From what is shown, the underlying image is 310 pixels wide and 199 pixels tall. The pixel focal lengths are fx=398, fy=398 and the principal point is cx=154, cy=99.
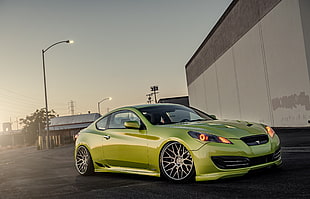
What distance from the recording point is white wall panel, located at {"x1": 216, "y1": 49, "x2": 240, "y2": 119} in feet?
97.3

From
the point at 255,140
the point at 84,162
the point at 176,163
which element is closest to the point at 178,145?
the point at 176,163

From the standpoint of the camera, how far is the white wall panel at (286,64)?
56.3 feet

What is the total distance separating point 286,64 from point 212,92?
20.9 meters

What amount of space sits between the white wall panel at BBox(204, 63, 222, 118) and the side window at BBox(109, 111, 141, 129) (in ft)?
95.5

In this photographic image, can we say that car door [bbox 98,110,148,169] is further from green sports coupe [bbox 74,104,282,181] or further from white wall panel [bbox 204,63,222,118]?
white wall panel [bbox 204,63,222,118]

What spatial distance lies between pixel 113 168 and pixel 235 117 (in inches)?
959

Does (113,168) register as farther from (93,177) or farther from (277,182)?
(277,182)

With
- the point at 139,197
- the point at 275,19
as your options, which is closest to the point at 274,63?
the point at 275,19

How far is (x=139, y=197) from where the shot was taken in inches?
216

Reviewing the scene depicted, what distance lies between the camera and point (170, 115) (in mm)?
7344

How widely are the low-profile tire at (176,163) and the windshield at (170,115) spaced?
0.77 metres

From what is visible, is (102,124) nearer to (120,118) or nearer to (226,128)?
(120,118)

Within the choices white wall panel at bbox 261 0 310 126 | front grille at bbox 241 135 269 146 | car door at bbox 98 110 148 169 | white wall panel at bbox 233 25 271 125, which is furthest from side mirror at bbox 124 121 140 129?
white wall panel at bbox 233 25 271 125

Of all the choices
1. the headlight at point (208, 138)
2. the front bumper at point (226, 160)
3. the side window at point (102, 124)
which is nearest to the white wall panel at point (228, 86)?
the side window at point (102, 124)
